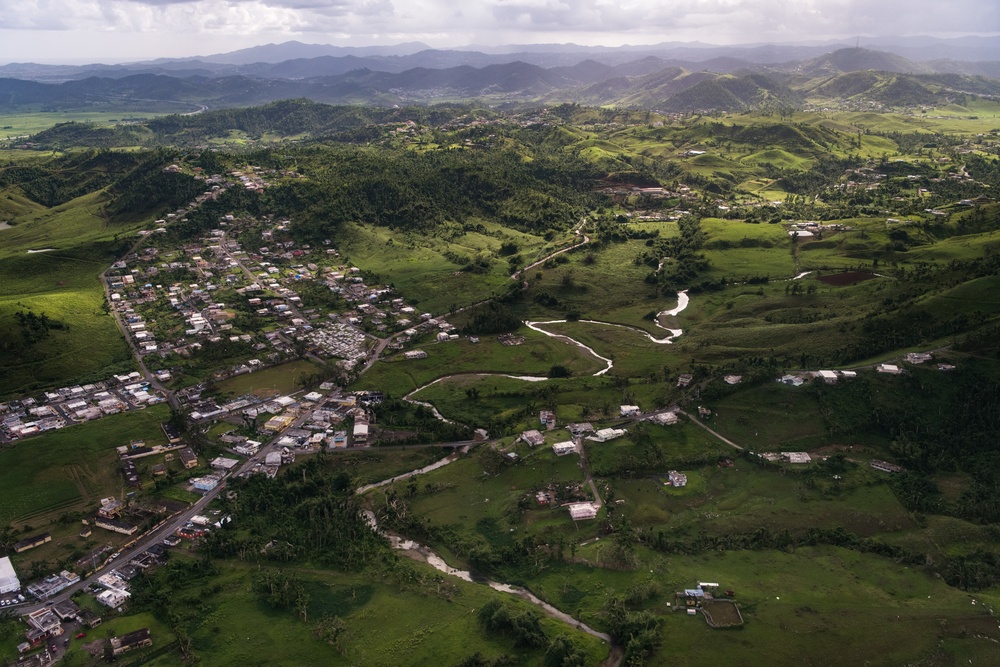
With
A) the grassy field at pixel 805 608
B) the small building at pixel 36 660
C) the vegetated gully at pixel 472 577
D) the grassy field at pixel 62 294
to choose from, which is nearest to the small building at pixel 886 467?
the grassy field at pixel 805 608

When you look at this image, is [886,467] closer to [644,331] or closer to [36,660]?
[644,331]

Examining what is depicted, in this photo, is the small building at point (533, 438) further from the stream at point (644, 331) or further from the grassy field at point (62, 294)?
the grassy field at point (62, 294)

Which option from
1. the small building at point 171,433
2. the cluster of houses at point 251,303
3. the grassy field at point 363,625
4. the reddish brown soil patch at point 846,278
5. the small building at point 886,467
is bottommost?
the grassy field at point 363,625

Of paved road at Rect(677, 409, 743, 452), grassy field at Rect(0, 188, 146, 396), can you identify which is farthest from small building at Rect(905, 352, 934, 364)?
grassy field at Rect(0, 188, 146, 396)


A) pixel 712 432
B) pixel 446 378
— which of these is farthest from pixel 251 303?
pixel 712 432

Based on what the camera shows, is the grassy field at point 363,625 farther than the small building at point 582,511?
No

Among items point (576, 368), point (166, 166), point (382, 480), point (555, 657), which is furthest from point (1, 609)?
point (166, 166)
